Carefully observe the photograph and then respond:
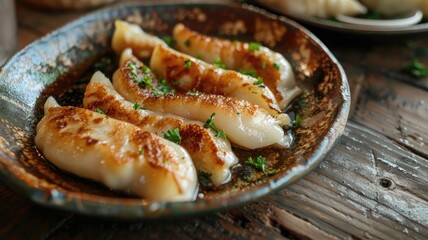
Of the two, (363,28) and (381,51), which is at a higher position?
(363,28)

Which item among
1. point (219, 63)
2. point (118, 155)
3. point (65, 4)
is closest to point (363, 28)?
point (219, 63)

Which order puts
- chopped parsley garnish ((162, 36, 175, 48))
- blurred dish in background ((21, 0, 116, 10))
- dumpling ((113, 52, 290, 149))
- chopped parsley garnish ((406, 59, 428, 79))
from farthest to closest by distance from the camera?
blurred dish in background ((21, 0, 116, 10))
chopped parsley garnish ((406, 59, 428, 79))
chopped parsley garnish ((162, 36, 175, 48))
dumpling ((113, 52, 290, 149))

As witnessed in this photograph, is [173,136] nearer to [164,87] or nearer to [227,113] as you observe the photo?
[227,113]

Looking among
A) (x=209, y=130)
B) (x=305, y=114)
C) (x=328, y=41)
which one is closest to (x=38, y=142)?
(x=209, y=130)

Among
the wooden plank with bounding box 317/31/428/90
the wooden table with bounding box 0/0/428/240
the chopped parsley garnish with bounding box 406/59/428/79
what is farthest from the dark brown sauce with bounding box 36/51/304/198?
the chopped parsley garnish with bounding box 406/59/428/79

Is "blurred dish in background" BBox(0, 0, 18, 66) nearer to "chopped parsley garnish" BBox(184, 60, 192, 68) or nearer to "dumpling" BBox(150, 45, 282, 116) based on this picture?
"dumpling" BBox(150, 45, 282, 116)

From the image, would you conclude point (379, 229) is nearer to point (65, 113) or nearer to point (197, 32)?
point (65, 113)

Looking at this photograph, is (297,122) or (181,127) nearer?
(181,127)
